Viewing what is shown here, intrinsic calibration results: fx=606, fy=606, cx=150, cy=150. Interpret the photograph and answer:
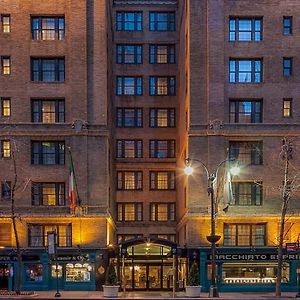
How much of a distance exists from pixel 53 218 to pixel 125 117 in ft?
83.1

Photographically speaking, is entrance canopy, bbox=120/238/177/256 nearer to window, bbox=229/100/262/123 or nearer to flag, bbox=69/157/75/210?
flag, bbox=69/157/75/210

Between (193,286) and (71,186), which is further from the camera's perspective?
(71,186)

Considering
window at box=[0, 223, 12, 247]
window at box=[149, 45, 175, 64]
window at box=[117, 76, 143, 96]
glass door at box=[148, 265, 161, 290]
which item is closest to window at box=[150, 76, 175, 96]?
window at box=[117, 76, 143, 96]

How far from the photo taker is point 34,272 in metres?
53.0

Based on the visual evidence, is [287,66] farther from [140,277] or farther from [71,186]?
[140,277]

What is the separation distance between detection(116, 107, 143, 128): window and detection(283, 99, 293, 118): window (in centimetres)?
2440

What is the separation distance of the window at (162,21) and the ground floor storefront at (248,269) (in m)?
34.0

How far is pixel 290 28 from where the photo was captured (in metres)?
56.0

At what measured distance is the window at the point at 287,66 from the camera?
183 ft

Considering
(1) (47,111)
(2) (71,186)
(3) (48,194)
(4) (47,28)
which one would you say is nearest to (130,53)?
(4) (47,28)

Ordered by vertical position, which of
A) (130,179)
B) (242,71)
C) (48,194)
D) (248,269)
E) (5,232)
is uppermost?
(242,71)

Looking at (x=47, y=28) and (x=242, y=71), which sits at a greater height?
(x=47, y=28)

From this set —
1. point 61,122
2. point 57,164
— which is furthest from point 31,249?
point 61,122

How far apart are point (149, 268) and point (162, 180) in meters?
20.3
